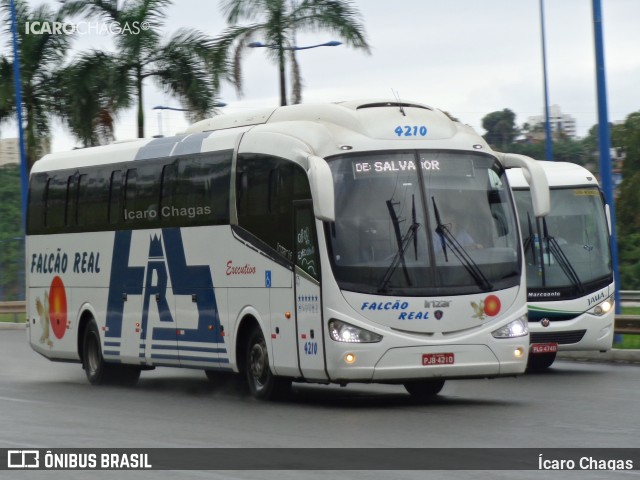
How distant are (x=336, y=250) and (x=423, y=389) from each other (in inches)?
106

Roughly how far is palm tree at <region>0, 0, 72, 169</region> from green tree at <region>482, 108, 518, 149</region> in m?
84.5

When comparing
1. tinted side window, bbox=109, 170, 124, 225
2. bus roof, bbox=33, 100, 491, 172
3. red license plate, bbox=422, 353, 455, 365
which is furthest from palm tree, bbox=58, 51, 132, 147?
red license plate, bbox=422, 353, 455, 365

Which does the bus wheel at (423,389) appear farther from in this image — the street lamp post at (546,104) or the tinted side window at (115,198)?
the street lamp post at (546,104)

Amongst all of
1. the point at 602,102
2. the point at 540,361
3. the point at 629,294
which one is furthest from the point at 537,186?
the point at 629,294

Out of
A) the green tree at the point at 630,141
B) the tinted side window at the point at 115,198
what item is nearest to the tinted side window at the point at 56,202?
the tinted side window at the point at 115,198

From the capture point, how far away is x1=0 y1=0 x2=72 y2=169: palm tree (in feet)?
146

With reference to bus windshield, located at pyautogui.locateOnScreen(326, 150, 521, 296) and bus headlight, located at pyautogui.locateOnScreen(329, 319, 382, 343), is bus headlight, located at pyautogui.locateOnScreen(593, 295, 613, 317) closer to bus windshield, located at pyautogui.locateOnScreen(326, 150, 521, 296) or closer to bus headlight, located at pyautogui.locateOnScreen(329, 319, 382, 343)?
bus windshield, located at pyautogui.locateOnScreen(326, 150, 521, 296)

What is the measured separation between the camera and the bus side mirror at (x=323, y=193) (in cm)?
1542

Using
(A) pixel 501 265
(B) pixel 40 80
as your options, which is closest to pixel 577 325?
(A) pixel 501 265

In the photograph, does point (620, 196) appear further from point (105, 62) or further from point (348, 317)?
point (348, 317)

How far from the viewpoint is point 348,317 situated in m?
15.8

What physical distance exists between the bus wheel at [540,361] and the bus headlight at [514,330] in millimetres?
6190

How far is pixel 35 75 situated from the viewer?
148 ft

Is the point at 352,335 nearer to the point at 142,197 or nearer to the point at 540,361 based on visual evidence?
the point at 142,197
